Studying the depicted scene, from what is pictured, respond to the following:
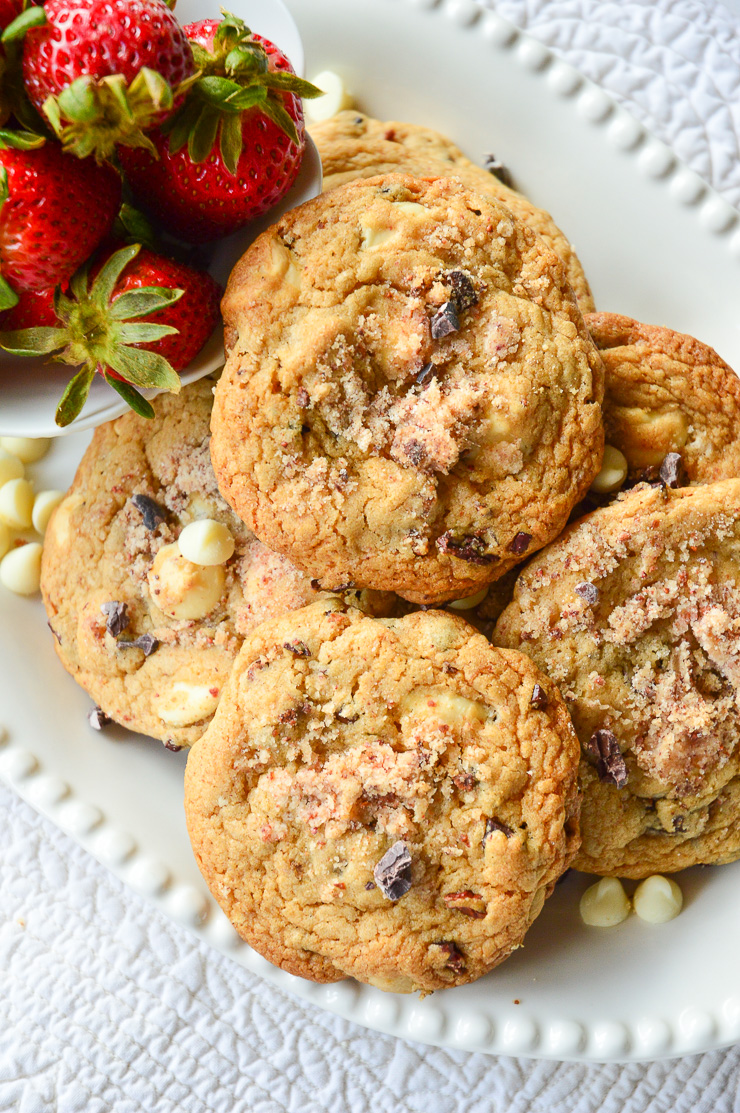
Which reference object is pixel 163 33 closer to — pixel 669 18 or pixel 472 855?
pixel 472 855

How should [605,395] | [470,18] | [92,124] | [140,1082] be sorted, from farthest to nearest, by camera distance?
1. [140,1082]
2. [470,18]
3. [605,395]
4. [92,124]

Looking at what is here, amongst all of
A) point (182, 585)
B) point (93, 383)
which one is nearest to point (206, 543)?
point (182, 585)

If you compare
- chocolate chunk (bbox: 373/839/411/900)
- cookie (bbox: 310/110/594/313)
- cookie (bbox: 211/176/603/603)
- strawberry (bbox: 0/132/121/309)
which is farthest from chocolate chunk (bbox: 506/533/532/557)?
strawberry (bbox: 0/132/121/309)

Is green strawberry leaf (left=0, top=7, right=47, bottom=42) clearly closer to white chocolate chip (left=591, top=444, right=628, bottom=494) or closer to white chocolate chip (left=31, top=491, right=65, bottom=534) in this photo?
white chocolate chip (left=31, top=491, right=65, bottom=534)

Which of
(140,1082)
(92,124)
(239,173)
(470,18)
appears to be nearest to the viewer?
(92,124)

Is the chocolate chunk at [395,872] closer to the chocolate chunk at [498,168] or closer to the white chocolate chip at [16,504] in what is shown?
the white chocolate chip at [16,504]

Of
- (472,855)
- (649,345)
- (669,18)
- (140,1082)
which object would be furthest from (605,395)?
(140,1082)

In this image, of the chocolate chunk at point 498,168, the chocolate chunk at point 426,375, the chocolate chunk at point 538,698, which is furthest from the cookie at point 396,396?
the chocolate chunk at point 498,168
